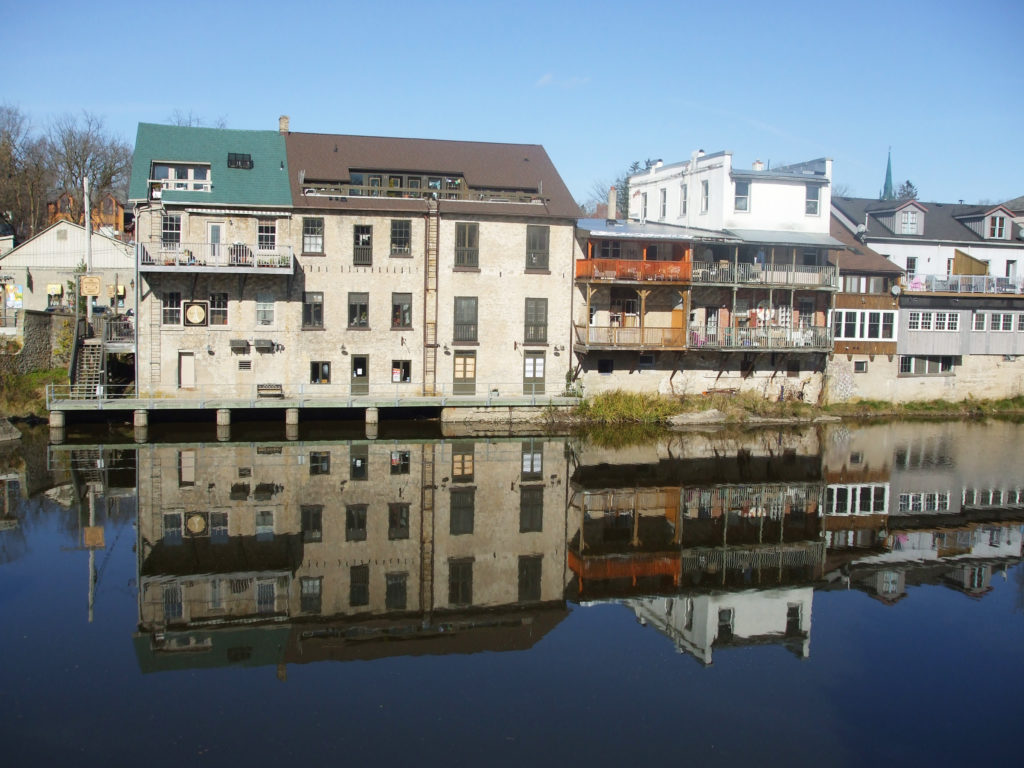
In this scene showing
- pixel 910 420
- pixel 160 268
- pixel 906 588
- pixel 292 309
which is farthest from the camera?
pixel 910 420

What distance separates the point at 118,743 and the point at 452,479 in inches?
597

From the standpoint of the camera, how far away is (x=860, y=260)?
41.9 metres

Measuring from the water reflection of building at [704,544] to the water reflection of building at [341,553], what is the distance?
118cm

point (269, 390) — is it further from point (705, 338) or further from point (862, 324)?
point (862, 324)

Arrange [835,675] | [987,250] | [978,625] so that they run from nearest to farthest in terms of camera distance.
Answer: [835,675] < [978,625] < [987,250]

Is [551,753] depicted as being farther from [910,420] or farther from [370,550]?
[910,420]

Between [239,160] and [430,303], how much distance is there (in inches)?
411

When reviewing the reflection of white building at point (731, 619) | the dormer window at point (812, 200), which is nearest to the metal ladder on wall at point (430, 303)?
the dormer window at point (812, 200)

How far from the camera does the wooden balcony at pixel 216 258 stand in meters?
33.9

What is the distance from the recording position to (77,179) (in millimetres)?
62094

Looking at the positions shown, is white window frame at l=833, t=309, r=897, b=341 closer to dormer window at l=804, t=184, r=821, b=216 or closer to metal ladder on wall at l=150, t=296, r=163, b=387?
dormer window at l=804, t=184, r=821, b=216

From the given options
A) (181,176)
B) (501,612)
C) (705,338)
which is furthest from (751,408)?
(181,176)

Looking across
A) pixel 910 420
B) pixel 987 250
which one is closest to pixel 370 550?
pixel 910 420

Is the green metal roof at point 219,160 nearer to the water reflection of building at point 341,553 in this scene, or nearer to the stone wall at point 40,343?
the stone wall at point 40,343
